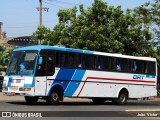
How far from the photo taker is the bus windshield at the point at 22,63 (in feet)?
70.5

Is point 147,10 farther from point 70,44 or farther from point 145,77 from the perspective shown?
point 145,77

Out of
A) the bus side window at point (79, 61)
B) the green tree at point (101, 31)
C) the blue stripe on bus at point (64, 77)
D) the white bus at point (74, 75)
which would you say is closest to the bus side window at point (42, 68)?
the white bus at point (74, 75)

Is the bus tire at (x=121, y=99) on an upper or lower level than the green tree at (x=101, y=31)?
lower

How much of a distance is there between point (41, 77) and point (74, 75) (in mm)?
2367

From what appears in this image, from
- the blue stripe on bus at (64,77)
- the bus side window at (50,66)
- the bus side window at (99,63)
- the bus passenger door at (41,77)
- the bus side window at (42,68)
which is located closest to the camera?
the bus passenger door at (41,77)

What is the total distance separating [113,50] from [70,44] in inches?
151

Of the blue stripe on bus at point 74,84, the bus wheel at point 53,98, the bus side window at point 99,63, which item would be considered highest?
the bus side window at point 99,63

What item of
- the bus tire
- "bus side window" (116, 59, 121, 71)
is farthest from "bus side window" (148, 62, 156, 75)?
"bus side window" (116, 59, 121, 71)

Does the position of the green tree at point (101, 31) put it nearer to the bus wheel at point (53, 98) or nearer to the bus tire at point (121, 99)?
the bus tire at point (121, 99)

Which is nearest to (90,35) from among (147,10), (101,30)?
(101,30)

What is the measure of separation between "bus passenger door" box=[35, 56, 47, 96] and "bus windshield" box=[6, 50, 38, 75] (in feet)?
1.09

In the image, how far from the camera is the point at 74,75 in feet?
76.3

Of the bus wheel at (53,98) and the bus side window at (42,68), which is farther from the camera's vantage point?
the bus wheel at (53,98)

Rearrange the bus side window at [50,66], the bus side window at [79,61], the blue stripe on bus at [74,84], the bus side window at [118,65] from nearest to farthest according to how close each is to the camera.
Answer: the bus side window at [50,66]
the blue stripe on bus at [74,84]
the bus side window at [79,61]
the bus side window at [118,65]
